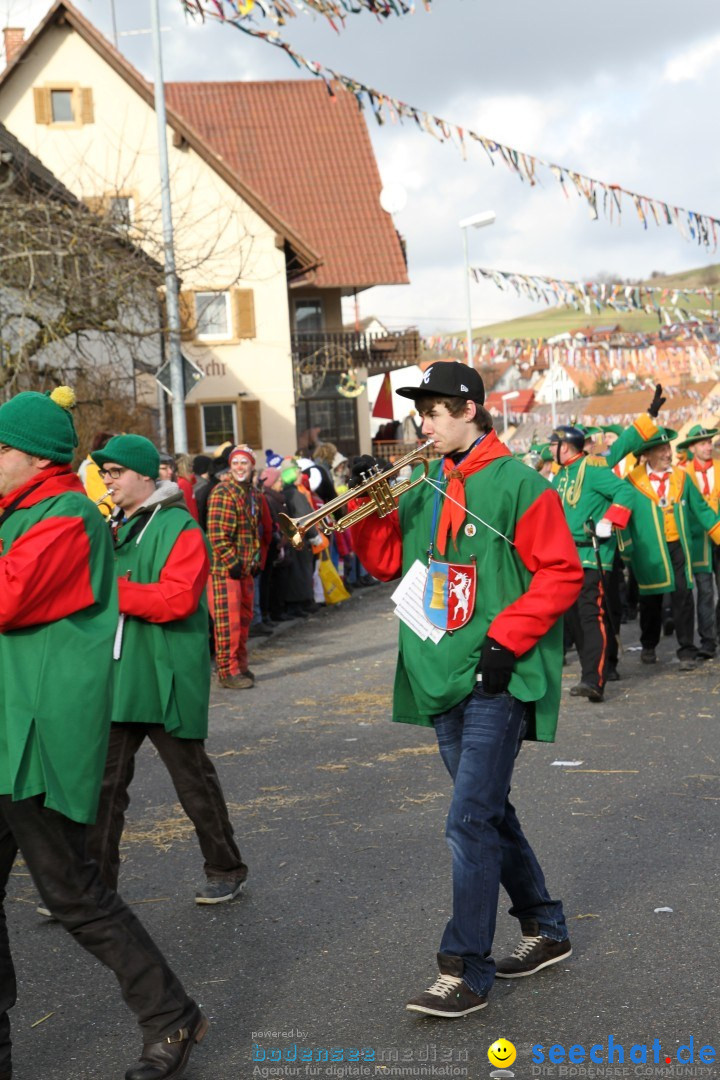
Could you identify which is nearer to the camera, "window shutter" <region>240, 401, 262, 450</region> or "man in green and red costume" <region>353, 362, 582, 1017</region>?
"man in green and red costume" <region>353, 362, 582, 1017</region>

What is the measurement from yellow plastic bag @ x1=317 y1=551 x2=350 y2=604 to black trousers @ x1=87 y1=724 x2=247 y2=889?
1309 centimetres

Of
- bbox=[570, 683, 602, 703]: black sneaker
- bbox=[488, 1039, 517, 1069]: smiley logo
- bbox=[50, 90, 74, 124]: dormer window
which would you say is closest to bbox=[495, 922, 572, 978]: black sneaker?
bbox=[488, 1039, 517, 1069]: smiley logo

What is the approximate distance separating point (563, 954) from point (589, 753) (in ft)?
12.6

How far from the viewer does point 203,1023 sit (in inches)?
170

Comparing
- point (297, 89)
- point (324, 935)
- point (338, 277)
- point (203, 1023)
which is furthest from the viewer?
point (297, 89)

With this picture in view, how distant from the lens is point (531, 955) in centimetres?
499

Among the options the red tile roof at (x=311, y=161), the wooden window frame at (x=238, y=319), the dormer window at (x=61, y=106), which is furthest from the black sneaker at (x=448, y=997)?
the red tile roof at (x=311, y=161)

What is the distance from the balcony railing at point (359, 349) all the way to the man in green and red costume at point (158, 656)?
118 ft

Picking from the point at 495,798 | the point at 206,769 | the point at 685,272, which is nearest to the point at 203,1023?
the point at 495,798

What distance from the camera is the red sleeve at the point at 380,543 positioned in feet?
16.6

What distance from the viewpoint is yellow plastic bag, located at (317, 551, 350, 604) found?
19.3m

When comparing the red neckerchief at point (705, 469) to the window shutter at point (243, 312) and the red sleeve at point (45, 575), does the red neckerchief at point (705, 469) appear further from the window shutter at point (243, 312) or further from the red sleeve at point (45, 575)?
the window shutter at point (243, 312)

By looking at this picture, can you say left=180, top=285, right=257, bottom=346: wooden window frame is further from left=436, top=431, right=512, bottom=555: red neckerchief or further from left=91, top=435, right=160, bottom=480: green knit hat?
left=436, top=431, right=512, bottom=555: red neckerchief

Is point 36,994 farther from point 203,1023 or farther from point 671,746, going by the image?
point 671,746
